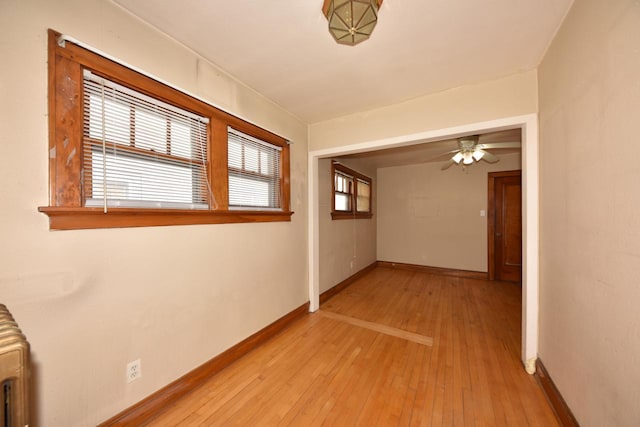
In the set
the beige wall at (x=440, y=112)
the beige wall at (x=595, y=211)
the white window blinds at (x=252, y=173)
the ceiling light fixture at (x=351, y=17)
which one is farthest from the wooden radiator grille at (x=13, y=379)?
the beige wall at (x=440, y=112)

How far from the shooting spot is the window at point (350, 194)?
388cm

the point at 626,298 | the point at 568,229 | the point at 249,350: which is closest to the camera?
the point at 626,298

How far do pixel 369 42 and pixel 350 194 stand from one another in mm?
2927

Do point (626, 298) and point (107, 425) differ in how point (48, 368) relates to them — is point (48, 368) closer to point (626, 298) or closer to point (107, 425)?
point (107, 425)

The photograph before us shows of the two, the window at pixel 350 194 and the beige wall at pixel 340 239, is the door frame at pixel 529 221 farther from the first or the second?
the window at pixel 350 194

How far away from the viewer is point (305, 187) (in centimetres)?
292

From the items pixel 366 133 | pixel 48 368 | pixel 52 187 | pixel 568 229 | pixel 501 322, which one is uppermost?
pixel 366 133

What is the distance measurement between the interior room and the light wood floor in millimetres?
17

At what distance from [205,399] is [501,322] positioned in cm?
310

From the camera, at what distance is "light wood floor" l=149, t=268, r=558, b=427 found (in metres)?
1.45

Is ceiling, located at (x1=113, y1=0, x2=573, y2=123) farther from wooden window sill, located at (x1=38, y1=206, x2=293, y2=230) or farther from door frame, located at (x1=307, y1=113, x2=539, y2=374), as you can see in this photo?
wooden window sill, located at (x1=38, y1=206, x2=293, y2=230)

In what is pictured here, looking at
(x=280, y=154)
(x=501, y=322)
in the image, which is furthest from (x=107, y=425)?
(x=501, y=322)

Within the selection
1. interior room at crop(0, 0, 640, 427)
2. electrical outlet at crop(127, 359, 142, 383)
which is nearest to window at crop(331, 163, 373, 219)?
interior room at crop(0, 0, 640, 427)

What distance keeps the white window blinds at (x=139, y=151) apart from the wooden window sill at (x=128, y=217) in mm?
62
